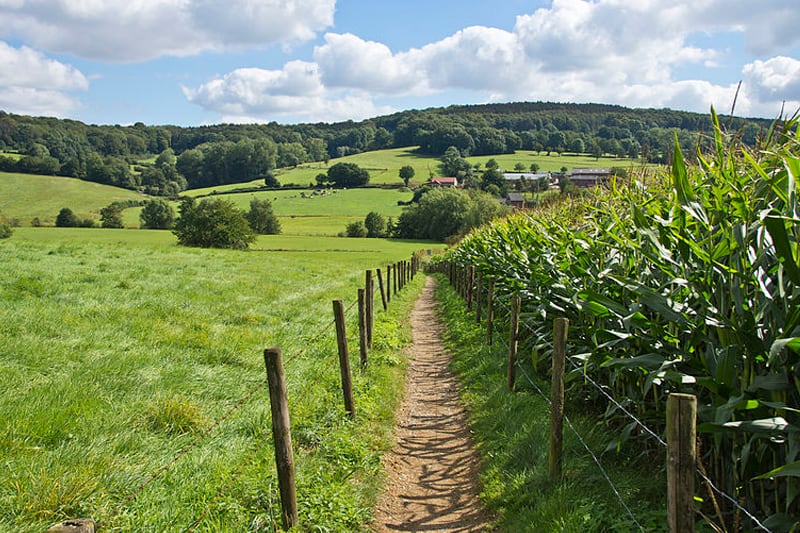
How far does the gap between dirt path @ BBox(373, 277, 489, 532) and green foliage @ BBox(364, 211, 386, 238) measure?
68300 millimetres

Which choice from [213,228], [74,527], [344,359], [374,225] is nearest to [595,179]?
[344,359]

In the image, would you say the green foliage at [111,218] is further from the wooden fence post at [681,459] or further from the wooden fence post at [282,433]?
the wooden fence post at [681,459]

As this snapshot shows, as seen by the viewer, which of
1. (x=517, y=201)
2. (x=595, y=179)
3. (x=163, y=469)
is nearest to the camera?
(x=163, y=469)

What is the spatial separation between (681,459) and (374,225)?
7520 centimetres

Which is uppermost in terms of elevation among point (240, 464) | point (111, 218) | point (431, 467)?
point (111, 218)

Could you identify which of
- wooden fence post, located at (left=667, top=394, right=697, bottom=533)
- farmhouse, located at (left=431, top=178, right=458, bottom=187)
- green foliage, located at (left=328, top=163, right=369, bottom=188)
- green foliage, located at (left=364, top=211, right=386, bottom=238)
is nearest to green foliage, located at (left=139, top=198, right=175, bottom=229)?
green foliage, located at (left=364, top=211, right=386, bottom=238)

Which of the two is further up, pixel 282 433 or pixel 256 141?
pixel 256 141

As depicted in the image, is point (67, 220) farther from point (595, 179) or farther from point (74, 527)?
point (74, 527)

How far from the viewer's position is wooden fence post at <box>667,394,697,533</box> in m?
2.36

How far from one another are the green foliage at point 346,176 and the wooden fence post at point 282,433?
108 m

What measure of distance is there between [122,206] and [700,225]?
87882 millimetres

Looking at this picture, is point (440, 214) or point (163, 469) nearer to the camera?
point (163, 469)

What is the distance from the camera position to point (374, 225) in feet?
253

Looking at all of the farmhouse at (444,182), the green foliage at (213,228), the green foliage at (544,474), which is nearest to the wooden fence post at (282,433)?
the green foliage at (544,474)
